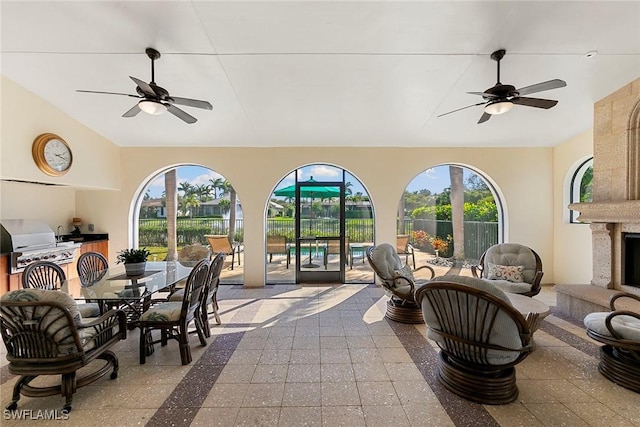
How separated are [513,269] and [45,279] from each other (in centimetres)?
587

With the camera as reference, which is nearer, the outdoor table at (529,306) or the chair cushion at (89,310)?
the outdoor table at (529,306)

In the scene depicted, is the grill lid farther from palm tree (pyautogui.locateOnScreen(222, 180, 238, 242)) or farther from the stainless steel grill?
palm tree (pyautogui.locateOnScreen(222, 180, 238, 242))

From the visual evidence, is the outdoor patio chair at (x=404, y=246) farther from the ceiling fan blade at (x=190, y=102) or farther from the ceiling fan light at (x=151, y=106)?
the ceiling fan light at (x=151, y=106)

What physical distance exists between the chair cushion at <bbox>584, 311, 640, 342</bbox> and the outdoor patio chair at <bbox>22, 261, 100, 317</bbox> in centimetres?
478

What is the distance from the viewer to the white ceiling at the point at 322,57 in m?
2.43

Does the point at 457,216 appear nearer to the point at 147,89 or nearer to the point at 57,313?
the point at 147,89

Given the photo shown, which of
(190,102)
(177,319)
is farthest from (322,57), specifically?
(177,319)

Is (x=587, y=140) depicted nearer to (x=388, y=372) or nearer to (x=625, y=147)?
(x=625, y=147)

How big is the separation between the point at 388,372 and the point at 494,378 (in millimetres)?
839

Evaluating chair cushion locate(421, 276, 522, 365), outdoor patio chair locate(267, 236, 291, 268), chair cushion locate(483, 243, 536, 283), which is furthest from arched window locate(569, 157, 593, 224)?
outdoor patio chair locate(267, 236, 291, 268)

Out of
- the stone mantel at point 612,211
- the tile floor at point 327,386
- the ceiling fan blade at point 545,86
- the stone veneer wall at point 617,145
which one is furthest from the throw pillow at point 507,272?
the ceiling fan blade at point 545,86

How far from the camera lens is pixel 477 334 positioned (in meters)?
2.03

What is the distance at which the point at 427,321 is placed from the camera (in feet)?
7.52

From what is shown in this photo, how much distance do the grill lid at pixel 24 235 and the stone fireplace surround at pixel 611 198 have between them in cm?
770
